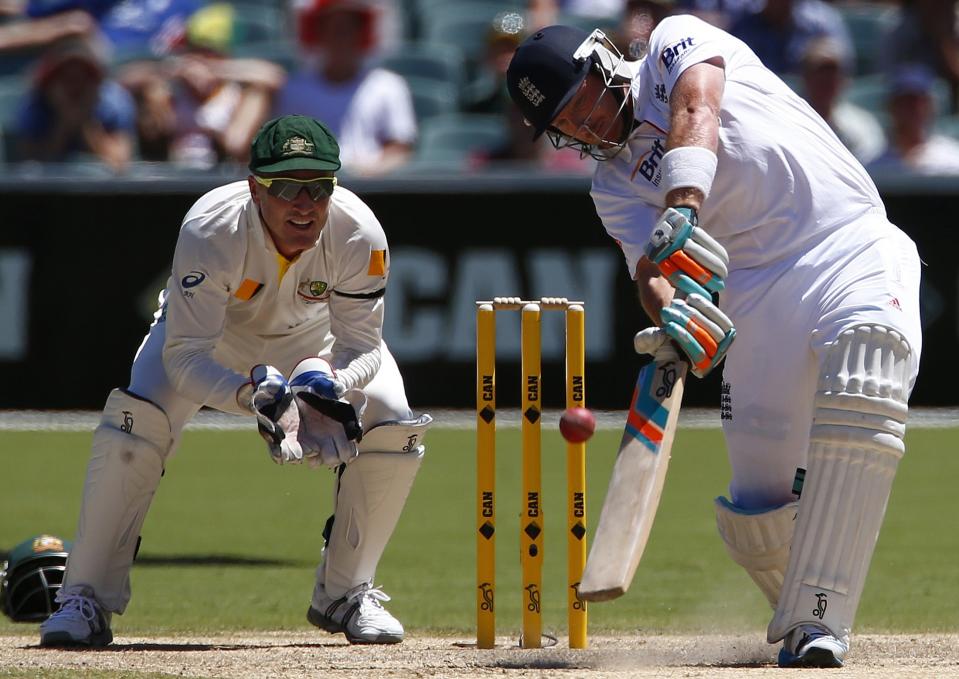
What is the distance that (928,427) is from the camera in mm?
9953

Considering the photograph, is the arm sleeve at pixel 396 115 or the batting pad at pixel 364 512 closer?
the batting pad at pixel 364 512

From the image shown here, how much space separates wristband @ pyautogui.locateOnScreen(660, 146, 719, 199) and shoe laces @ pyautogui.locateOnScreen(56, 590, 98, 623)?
2.11 metres

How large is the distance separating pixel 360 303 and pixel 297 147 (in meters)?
0.57

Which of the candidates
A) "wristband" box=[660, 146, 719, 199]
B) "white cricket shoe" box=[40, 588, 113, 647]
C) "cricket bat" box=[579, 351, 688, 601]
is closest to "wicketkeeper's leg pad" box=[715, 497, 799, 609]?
"cricket bat" box=[579, 351, 688, 601]

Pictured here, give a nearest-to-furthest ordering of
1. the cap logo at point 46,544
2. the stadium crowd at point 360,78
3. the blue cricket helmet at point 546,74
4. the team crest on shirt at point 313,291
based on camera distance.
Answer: the blue cricket helmet at point 546,74
the team crest on shirt at point 313,291
the cap logo at point 46,544
the stadium crowd at point 360,78

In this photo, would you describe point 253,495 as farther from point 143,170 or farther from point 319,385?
point 319,385

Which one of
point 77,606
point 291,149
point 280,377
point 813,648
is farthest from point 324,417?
point 813,648

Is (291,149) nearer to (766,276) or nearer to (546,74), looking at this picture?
(546,74)

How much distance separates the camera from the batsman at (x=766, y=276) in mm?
4227

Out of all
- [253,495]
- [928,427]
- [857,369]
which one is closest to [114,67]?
[253,495]

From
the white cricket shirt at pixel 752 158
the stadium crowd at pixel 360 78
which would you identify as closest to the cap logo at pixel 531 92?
the white cricket shirt at pixel 752 158

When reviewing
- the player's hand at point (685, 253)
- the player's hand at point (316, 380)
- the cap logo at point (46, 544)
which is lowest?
the cap logo at point (46, 544)

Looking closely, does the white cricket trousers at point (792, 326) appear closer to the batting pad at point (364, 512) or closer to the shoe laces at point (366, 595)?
the batting pad at point (364, 512)

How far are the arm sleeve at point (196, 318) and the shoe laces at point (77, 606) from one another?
678 millimetres
